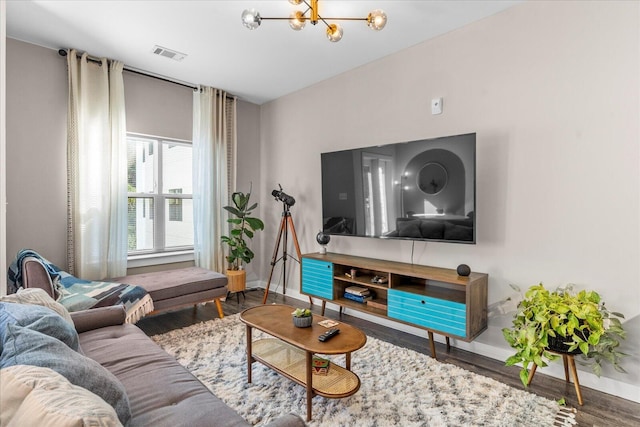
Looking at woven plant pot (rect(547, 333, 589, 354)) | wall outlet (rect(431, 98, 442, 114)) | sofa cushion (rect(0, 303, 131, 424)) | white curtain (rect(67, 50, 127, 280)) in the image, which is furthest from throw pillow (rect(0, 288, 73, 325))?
wall outlet (rect(431, 98, 442, 114))

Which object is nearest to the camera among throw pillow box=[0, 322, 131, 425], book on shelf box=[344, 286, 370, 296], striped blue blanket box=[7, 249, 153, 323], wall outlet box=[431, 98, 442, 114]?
throw pillow box=[0, 322, 131, 425]

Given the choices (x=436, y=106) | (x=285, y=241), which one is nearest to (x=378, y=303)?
(x=285, y=241)

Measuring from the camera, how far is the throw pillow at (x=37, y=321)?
1.27 m

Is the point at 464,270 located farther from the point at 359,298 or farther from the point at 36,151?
the point at 36,151

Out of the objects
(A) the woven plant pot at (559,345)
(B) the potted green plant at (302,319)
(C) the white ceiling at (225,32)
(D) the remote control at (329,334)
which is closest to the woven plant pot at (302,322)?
(B) the potted green plant at (302,319)

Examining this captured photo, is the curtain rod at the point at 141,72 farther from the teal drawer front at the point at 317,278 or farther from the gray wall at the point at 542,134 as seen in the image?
the teal drawer front at the point at 317,278

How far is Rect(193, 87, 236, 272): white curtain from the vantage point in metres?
4.18

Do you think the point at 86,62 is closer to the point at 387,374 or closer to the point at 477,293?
the point at 387,374

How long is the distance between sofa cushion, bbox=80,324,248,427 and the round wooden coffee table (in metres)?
0.58

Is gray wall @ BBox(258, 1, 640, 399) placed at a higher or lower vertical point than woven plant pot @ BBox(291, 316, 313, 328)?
higher

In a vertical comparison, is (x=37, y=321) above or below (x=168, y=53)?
below

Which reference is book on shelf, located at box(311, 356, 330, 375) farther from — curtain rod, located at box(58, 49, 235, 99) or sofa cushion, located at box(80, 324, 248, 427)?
curtain rod, located at box(58, 49, 235, 99)

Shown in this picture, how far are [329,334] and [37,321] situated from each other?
138 centimetres

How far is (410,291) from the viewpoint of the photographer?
9.11 ft
